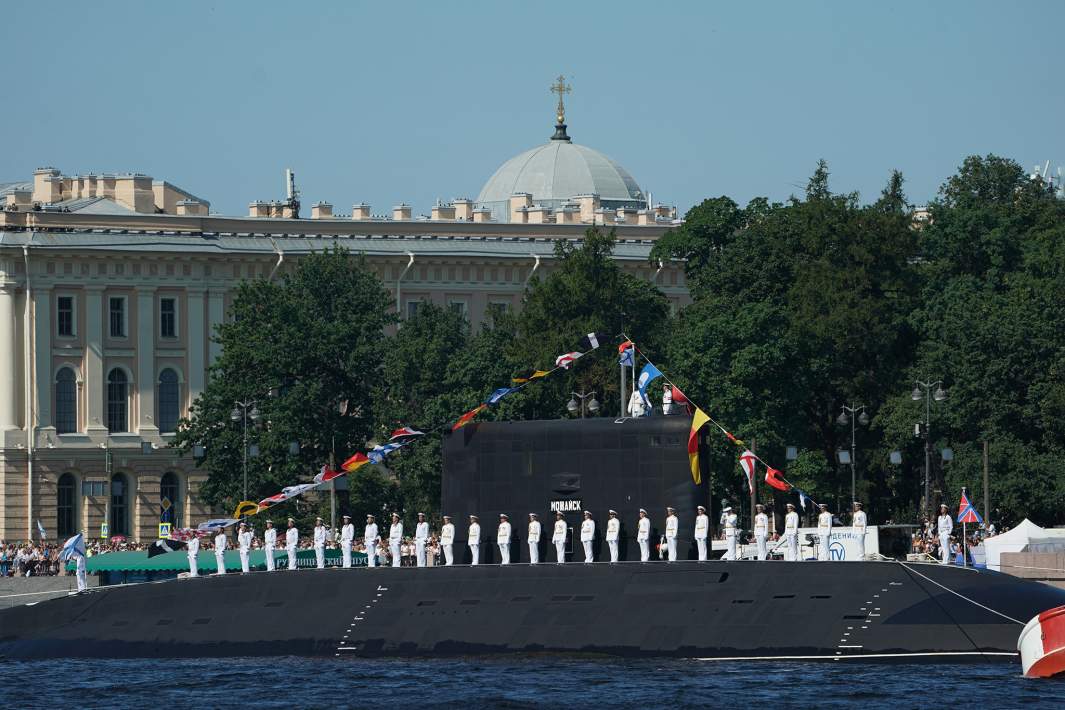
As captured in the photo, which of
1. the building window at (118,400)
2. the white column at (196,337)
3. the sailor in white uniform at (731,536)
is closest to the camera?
the sailor in white uniform at (731,536)

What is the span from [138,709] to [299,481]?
41.2 meters

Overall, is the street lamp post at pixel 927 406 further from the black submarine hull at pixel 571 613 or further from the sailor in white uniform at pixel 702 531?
the black submarine hull at pixel 571 613

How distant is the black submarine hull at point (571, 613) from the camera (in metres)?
34.5

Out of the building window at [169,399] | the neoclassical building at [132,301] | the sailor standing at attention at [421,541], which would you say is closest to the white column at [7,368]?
the neoclassical building at [132,301]

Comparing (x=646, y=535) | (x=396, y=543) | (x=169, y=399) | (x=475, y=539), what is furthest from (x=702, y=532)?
(x=169, y=399)

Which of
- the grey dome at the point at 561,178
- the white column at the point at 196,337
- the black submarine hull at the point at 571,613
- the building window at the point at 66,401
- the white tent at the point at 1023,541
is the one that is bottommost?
the black submarine hull at the point at 571,613

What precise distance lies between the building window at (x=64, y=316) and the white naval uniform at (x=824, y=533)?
50.6 m

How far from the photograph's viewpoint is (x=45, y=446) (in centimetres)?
8288

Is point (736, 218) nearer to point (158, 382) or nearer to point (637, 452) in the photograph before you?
point (158, 382)

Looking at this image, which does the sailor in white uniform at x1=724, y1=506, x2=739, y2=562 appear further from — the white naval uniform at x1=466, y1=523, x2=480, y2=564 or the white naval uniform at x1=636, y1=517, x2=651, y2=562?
the white naval uniform at x1=466, y1=523, x2=480, y2=564

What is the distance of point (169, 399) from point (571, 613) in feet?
170

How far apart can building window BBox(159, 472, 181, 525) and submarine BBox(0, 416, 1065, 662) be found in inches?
1652

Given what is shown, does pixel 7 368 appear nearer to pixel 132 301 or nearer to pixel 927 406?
pixel 132 301

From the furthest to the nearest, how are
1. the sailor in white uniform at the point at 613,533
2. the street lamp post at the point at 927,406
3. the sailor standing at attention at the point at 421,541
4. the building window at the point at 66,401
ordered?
the building window at the point at 66,401
the street lamp post at the point at 927,406
the sailor standing at attention at the point at 421,541
the sailor in white uniform at the point at 613,533
